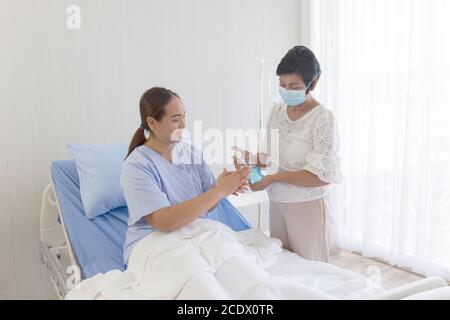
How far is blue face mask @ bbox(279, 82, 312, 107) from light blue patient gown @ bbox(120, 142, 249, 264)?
42 cm

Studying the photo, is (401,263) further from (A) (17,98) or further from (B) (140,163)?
(A) (17,98)

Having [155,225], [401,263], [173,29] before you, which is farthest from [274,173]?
[401,263]

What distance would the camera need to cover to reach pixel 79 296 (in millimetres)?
1204

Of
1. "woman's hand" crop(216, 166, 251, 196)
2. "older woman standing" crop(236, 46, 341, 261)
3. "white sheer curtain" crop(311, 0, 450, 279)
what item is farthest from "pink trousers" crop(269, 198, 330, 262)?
"white sheer curtain" crop(311, 0, 450, 279)

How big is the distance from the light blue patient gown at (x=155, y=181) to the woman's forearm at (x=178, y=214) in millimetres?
29

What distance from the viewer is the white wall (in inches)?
81.8

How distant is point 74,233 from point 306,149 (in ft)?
3.29

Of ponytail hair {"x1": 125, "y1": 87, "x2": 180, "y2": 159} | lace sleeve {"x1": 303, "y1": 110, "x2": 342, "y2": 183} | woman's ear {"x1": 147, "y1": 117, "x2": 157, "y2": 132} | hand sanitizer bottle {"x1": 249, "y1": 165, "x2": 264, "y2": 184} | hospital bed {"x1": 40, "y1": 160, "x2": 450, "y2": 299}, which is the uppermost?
ponytail hair {"x1": 125, "y1": 87, "x2": 180, "y2": 159}

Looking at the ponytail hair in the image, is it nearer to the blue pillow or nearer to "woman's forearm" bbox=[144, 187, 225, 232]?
"woman's forearm" bbox=[144, 187, 225, 232]

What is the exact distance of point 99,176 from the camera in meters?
1.84

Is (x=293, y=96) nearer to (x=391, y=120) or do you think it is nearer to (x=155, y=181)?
(x=155, y=181)

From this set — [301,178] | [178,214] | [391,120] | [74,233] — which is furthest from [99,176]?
[391,120]

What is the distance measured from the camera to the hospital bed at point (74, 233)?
1550mm

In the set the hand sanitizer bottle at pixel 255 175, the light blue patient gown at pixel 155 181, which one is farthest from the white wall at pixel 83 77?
the hand sanitizer bottle at pixel 255 175
